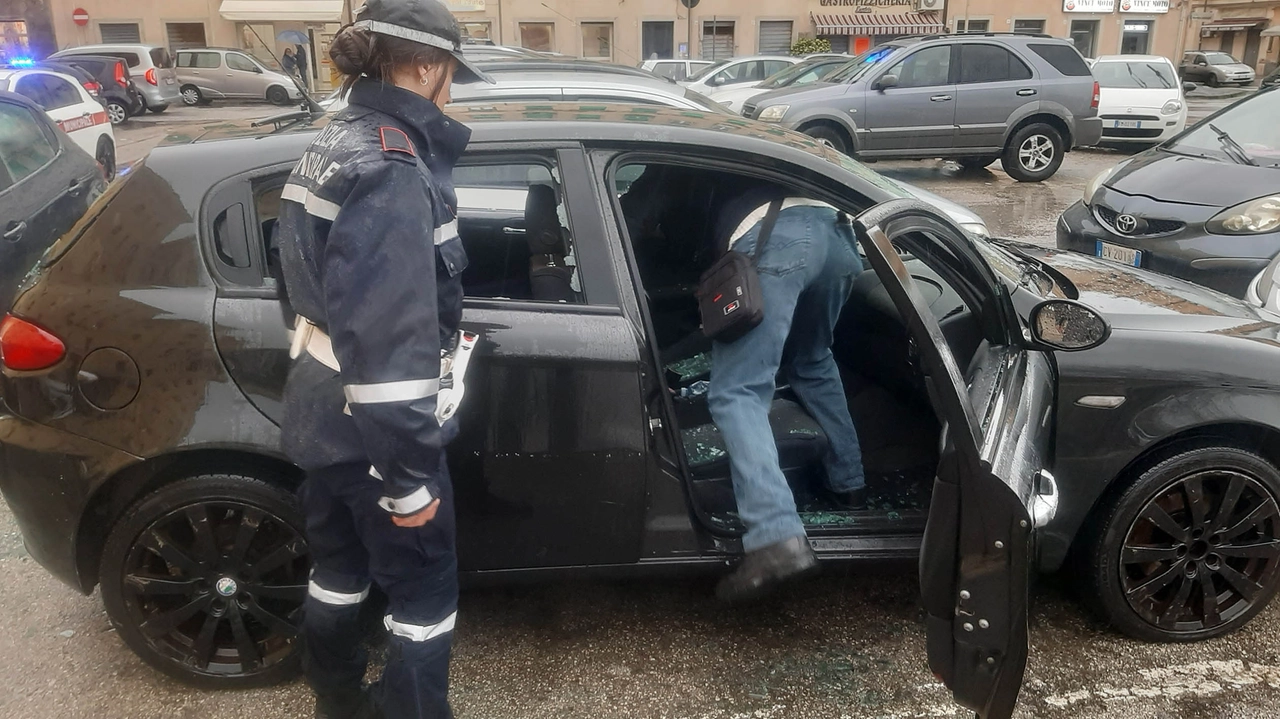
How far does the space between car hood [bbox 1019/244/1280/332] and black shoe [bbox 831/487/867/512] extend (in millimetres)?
882

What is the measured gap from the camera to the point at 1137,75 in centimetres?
1405

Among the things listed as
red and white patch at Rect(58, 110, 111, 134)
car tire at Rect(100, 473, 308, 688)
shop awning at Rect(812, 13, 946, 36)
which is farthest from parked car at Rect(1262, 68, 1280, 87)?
shop awning at Rect(812, 13, 946, 36)

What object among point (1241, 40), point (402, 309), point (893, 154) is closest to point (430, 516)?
point (402, 309)

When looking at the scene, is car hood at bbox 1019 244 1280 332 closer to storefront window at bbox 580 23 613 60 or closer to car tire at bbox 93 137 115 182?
car tire at bbox 93 137 115 182

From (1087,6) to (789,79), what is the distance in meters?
26.5

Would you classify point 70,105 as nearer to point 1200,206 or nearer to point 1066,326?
point 1200,206

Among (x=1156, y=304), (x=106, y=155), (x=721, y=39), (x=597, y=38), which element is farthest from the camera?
(x=721, y=39)

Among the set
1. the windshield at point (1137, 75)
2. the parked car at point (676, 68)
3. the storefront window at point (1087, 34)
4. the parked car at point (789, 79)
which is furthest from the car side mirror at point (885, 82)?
the storefront window at point (1087, 34)

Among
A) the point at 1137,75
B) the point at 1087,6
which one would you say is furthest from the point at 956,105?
the point at 1087,6

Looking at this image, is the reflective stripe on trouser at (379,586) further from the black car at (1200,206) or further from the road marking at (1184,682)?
the black car at (1200,206)

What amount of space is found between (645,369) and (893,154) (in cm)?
983

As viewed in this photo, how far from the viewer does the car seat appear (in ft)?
8.41

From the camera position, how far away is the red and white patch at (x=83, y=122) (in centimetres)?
903

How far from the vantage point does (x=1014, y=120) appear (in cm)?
1153
